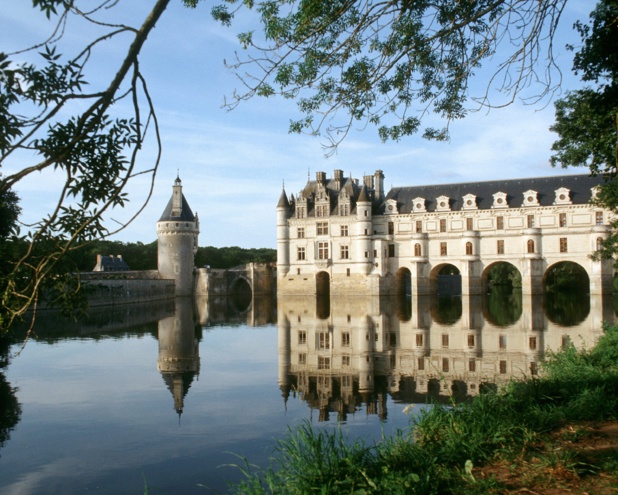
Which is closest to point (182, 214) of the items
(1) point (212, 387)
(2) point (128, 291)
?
(2) point (128, 291)

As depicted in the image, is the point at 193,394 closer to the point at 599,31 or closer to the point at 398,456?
the point at 398,456

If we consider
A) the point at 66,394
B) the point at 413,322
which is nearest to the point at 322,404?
the point at 66,394

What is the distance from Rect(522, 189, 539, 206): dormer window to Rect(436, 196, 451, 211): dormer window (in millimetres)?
4986

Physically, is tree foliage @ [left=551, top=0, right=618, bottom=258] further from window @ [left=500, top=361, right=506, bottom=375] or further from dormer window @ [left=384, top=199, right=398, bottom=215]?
dormer window @ [left=384, top=199, right=398, bottom=215]

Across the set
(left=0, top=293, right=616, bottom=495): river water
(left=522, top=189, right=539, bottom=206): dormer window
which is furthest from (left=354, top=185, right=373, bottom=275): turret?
(left=0, top=293, right=616, bottom=495): river water

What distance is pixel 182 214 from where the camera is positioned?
48594mm

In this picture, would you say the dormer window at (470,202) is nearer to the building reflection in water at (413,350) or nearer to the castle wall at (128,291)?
the building reflection in water at (413,350)

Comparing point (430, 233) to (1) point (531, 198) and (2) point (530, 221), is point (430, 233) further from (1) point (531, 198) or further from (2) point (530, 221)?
(1) point (531, 198)

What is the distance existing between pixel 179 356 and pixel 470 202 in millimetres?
28876

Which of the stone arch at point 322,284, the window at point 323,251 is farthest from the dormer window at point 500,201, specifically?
the stone arch at point 322,284

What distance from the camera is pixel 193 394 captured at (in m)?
10.9

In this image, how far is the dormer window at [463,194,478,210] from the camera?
39844 millimetres

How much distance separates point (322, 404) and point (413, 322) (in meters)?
13.8

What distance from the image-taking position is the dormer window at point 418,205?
4153 cm
